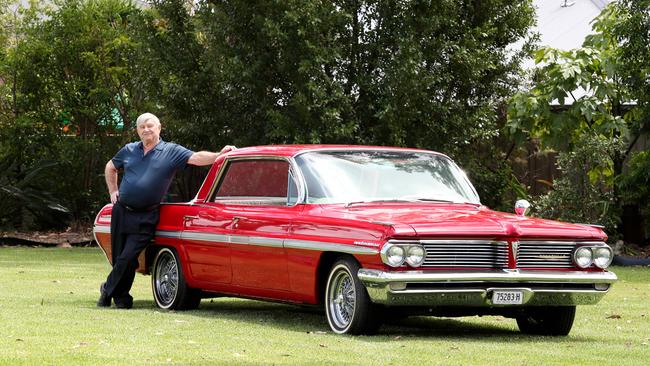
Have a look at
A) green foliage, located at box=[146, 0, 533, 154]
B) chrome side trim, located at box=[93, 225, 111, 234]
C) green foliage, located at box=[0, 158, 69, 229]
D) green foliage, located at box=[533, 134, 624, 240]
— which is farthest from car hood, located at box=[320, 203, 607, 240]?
green foliage, located at box=[0, 158, 69, 229]

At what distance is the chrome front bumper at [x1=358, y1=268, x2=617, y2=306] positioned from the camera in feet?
34.0

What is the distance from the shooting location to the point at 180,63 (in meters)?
24.0

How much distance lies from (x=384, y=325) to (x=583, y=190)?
1200 cm

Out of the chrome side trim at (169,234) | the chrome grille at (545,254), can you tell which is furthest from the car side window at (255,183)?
the chrome grille at (545,254)

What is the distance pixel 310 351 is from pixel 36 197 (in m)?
18.6

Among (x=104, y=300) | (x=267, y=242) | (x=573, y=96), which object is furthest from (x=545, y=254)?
(x=573, y=96)

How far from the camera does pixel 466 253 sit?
1057cm

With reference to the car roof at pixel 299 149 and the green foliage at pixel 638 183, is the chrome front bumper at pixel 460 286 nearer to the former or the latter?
the car roof at pixel 299 149

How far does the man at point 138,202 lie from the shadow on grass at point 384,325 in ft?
1.46

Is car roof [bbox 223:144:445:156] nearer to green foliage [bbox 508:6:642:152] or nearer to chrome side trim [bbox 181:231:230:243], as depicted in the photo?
chrome side trim [bbox 181:231:230:243]

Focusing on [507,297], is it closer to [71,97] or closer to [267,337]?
[267,337]

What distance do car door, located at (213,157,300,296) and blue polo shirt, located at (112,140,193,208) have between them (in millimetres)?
819

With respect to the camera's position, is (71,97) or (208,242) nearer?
(208,242)

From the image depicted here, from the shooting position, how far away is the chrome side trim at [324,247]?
1058cm
